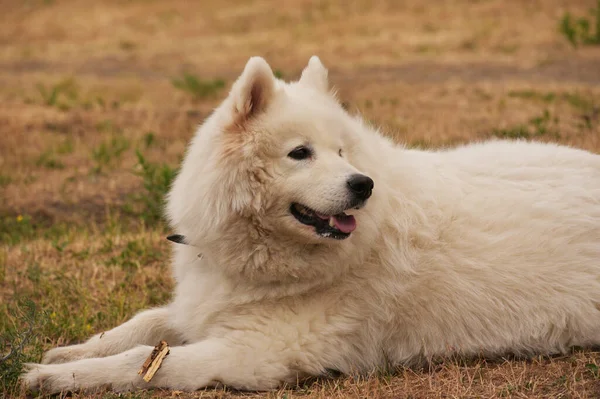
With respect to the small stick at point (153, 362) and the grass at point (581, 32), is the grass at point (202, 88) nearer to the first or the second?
the grass at point (581, 32)

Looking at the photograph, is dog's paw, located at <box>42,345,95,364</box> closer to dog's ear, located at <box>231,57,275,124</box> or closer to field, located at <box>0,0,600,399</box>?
field, located at <box>0,0,600,399</box>

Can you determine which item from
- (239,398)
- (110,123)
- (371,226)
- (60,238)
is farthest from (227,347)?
(110,123)

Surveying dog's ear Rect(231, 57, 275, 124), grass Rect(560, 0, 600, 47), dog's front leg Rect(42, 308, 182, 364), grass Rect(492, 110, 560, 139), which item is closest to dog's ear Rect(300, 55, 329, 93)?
dog's ear Rect(231, 57, 275, 124)

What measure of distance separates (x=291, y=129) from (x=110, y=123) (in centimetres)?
824

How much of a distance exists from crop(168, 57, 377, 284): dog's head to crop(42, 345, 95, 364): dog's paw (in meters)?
1.13

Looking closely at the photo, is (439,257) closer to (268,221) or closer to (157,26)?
(268,221)

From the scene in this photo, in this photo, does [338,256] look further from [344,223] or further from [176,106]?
[176,106]

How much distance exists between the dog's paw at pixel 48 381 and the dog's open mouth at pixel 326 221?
1487 mm

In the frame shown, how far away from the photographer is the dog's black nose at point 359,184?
3.80 m

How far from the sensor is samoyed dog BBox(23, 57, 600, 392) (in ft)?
12.9

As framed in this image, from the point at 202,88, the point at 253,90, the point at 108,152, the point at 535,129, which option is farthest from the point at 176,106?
the point at 253,90

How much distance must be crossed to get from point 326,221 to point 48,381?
1.70 m

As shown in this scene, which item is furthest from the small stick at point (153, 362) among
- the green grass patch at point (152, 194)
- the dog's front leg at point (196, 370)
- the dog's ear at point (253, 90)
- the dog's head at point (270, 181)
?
the green grass patch at point (152, 194)

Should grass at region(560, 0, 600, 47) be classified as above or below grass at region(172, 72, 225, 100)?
above
